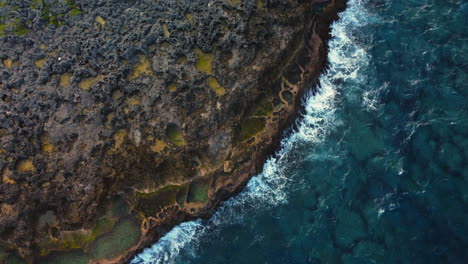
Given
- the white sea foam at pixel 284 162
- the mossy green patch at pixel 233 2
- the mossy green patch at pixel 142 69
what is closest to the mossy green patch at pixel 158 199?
the white sea foam at pixel 284 162

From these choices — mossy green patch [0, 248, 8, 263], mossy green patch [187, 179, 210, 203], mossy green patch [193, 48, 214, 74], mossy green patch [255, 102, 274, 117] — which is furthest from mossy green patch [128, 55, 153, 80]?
mossy green patch [0, 248, 8, 263]

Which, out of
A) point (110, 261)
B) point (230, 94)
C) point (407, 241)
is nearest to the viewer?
point (407, 241)

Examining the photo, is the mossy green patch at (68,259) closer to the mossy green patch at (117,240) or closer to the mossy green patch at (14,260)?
the mossy green patch at (117,240)

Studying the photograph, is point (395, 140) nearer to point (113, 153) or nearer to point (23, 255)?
point (113, 153)

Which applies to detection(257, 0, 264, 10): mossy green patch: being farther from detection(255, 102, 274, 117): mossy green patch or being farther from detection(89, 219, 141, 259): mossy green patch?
detection(89, 219, 141, 259): mossy green patch

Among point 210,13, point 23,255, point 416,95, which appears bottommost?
point 23,255

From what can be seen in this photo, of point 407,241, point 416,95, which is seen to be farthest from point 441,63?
point 407,241
